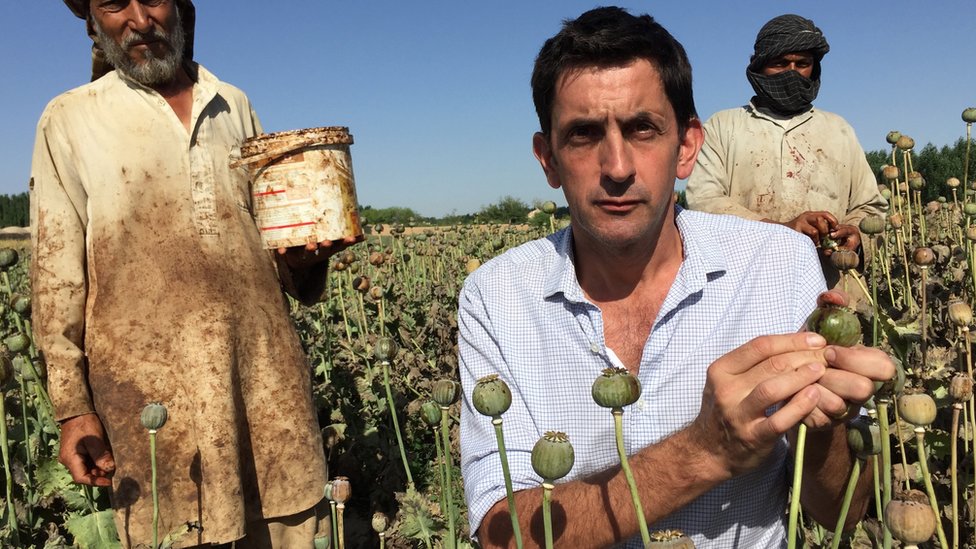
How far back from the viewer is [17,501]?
10.5 ft

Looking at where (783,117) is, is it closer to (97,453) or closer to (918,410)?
(918,410)

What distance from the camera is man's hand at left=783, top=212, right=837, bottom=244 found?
2.96 metres

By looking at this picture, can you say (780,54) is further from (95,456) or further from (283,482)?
(95,456)

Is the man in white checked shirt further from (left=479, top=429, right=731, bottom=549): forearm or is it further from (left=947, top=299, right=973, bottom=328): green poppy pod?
(left=947, top=299, right=973, bottom=328): green poppy pod

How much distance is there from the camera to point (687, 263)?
196 centimetres

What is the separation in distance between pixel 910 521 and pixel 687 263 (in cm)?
96

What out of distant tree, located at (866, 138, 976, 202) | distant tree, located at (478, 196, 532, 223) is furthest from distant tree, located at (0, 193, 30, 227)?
distant tree, located at (866, 138, 976, 202)

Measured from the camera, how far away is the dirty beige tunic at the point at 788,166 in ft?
13.5

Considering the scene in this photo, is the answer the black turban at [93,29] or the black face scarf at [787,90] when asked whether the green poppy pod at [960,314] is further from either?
the black turban at [93,29]

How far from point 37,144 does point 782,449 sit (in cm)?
247

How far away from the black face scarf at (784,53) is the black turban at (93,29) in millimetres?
2808

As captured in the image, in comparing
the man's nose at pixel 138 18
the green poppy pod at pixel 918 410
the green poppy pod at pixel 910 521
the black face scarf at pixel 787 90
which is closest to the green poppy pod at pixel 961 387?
the green poppy pod at pixel 918 410

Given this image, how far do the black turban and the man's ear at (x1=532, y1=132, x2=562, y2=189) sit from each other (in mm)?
1409

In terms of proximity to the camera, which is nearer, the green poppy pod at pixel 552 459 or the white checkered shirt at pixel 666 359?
the green poppy pod at pixel 552 459
